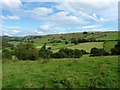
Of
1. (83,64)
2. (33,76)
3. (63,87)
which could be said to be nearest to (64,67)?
(83,64)

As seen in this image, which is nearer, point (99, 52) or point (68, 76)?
point (68, 76)

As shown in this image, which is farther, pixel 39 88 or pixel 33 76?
pixel 33 76

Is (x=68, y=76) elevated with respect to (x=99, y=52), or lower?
elevated

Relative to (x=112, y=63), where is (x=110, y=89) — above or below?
below

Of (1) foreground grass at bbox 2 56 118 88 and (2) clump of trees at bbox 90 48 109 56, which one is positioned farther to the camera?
(2) clump of trees at bbox 90 48 109 56

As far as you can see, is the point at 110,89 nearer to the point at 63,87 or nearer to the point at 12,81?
the point at 63,87

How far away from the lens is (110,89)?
34.7 ft

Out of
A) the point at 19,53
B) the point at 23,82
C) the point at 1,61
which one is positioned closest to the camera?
the point at 23,82

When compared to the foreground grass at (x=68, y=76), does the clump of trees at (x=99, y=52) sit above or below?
below

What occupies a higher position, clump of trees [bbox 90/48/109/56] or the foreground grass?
the foreground grass

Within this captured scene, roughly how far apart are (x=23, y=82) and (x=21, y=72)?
2.17m

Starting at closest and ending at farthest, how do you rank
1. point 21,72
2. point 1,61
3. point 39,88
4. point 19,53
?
point 39,88 < point 21,72 < point 1,61 < point 19,53

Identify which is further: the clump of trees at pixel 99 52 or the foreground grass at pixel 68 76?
the clump of trees at pixel 99 52

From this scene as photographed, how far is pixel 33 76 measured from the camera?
1206 cm
